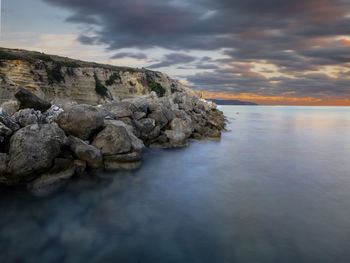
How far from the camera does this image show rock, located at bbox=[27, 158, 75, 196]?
14.6 m

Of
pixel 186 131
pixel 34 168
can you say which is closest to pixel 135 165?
pixel 34 168

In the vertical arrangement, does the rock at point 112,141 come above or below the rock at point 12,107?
below

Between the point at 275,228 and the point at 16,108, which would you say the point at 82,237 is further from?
the point at 16,108

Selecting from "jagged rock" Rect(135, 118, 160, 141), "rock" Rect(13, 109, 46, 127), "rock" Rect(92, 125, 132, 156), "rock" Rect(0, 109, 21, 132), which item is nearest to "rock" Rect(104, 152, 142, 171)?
"rock" Rect(92, 125, 132, 156)

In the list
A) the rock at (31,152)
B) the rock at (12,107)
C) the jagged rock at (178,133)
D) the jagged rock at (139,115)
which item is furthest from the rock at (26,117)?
the jagged rock at (178,133)

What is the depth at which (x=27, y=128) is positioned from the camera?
15.3 metres

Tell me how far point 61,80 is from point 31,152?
39587 millimetres

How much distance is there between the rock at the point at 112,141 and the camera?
18.8m

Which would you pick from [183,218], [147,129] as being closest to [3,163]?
[183,218]

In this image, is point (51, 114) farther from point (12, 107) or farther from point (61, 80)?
point (61, 80)

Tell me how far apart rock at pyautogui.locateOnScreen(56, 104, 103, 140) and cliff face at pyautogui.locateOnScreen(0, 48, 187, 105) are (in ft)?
73.3

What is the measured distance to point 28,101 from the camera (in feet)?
67.4

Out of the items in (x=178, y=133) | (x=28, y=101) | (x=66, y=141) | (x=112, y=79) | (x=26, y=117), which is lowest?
(x=178, y=133)

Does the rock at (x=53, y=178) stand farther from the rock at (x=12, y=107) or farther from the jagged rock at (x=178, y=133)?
the jagged rock at (x=178, y=133)
